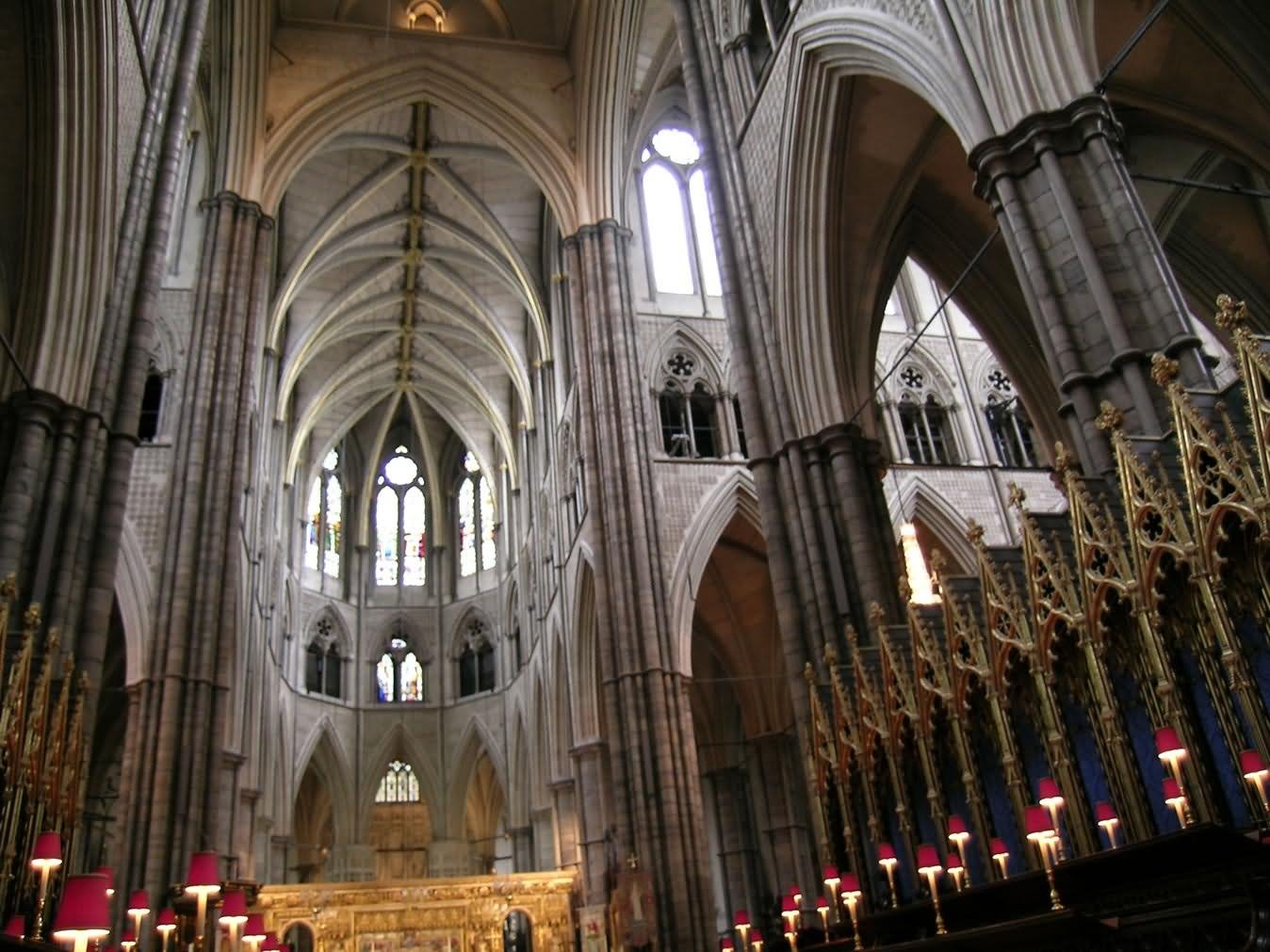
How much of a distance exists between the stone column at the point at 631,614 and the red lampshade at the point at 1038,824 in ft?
33.0

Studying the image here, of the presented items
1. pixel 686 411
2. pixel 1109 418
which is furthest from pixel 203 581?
pixel 1109 418

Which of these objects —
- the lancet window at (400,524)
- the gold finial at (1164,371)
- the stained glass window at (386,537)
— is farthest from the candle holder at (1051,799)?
the stained glass window at (386,537)

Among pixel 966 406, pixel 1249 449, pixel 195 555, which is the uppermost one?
pixel 966 406

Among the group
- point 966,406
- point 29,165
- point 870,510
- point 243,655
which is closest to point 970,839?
point 870,510

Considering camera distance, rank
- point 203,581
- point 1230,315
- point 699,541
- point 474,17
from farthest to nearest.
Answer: point 474,17, point 699,541, point 203,581, point 1230,315

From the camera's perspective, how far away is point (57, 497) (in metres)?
8.53

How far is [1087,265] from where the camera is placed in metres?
6.92

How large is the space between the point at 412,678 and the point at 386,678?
0.75 meters

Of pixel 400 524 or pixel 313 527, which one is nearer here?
pixel 313 527

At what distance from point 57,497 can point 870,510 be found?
734 cm

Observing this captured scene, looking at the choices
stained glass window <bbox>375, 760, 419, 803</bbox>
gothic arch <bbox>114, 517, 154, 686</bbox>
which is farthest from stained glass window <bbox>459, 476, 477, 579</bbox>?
gothic arch <bbox>114, 517, 154, 686</bbox>

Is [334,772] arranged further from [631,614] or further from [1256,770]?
[1256,770]

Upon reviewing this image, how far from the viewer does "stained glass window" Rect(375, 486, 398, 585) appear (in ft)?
110

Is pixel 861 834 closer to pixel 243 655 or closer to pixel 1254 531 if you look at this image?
pixel 1254 531
